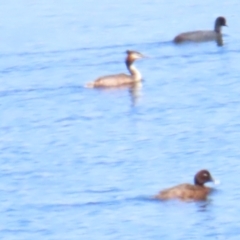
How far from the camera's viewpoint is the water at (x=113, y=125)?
17.5m

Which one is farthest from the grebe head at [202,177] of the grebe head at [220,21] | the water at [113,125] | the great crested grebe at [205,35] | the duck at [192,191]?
the grebe head at [220,21]

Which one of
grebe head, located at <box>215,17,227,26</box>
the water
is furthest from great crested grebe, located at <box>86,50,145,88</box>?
grebe head, located at <box>215,17,227,26</box>

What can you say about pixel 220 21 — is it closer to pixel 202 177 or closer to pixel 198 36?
pixel 198 36

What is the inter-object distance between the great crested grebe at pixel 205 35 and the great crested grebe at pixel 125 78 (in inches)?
102

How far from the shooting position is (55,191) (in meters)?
18.7

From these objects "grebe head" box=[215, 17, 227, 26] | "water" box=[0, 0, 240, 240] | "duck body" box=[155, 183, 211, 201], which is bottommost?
"duck body" box=[155, 183, 211, 201]

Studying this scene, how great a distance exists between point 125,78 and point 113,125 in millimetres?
4267

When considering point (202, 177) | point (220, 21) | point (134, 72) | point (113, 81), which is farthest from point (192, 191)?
point (220, 21)

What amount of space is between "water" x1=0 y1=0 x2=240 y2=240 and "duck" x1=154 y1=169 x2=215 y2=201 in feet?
0.37

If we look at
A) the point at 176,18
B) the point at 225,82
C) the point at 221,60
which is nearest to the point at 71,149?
the point at 225,82

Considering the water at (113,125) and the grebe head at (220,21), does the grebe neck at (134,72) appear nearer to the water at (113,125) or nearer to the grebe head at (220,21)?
the water at (113,125)

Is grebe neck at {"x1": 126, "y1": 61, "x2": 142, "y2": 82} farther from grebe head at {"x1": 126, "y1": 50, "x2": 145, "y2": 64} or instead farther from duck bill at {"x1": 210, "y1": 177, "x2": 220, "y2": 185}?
duck bill at {"x1": 210, "y1": 177, "x2": 220, "y2": 185}

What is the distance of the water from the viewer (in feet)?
57.3

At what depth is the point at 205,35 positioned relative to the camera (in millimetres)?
31938
